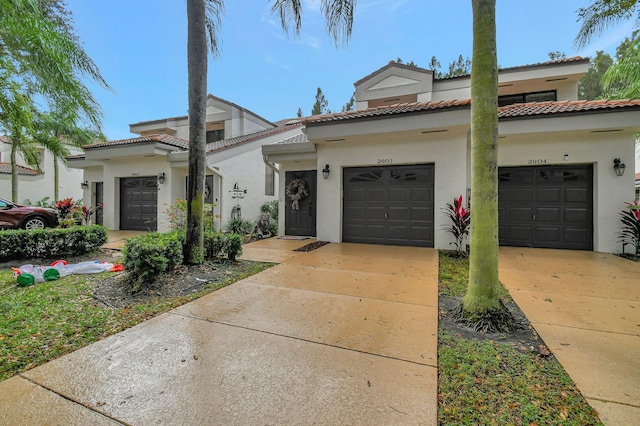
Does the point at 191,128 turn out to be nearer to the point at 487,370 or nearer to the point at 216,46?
the point at 216,46

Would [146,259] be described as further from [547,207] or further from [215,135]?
[215,135]

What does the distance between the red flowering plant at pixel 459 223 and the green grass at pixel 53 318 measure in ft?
19.5

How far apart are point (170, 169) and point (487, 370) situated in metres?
12.5

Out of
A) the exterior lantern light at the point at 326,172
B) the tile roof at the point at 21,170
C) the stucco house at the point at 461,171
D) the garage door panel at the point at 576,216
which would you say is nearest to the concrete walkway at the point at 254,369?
the stucco house at the point at 461,171

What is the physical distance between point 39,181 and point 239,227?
62.4 feet

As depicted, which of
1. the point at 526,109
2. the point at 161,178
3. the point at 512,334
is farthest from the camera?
the point at 161,178

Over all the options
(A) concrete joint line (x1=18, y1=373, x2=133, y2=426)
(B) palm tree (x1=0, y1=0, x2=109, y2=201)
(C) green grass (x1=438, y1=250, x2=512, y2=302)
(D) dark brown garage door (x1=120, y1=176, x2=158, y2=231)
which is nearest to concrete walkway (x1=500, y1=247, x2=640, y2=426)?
(C) green grass (x1=438, y1=250, x2=512, y2=302)

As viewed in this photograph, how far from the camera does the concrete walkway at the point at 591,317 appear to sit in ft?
7.25

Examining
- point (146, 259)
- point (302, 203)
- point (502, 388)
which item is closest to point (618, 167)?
point (502, 388)

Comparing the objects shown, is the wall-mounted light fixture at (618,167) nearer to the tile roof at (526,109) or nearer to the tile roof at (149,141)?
the tile roof at (526,109)

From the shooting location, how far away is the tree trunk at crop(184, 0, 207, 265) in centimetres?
563

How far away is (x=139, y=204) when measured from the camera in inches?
503

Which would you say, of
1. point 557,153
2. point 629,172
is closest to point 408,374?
point 557,153

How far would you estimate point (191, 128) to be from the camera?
5738 mm
